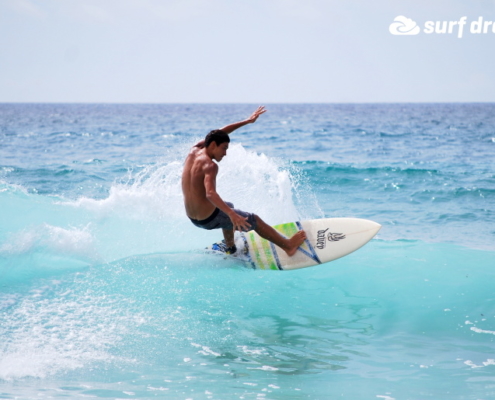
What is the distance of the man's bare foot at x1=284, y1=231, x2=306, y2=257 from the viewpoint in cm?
689

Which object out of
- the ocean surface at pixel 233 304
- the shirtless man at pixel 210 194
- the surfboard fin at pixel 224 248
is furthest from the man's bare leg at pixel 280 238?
the surfboard fin at pixel 224 248

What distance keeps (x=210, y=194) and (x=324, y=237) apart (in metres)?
2.00

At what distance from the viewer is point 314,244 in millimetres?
6906

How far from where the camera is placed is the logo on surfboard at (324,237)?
687 centimetres

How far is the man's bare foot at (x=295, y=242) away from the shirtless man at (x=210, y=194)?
9 centimetres

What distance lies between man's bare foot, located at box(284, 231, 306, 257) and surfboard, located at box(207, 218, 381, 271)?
0.16ft

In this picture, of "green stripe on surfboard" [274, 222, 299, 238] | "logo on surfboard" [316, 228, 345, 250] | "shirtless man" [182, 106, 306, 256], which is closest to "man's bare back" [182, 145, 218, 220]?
"shirtless man" [182, 106, 306, 256]

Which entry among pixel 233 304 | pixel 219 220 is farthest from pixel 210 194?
pixel 233 304

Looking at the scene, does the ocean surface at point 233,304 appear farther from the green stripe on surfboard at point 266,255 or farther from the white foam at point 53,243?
the green stripe on surfboard at point 266,255

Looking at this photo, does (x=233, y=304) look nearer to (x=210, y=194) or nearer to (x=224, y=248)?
(x=224, y=248)

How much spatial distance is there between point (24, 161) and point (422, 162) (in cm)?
1551

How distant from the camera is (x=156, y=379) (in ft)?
14.9

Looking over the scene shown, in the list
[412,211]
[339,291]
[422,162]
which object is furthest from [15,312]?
[422,162]

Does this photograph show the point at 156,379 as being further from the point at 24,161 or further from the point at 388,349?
the point at 24,161
